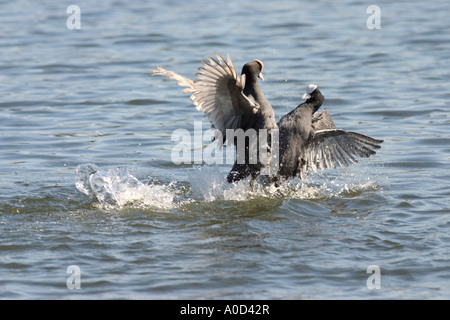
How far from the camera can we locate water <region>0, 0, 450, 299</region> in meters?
4.29

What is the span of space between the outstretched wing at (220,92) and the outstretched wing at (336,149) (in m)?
0.87

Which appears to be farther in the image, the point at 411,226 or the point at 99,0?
the point at 99,0

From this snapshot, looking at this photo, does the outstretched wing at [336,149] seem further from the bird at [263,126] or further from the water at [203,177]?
the water at [203,177]

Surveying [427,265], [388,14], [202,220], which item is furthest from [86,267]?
[388,14]

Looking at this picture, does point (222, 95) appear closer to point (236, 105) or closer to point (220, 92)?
point (220, 92)

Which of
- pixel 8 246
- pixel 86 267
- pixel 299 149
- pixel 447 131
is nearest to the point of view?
pixel 86 267

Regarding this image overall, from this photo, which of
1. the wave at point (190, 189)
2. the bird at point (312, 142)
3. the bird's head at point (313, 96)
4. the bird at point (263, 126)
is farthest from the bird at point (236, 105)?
the bird's head at point (313, 96)

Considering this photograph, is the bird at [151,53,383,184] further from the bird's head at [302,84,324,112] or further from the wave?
the wave

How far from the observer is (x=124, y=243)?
15.5 ft

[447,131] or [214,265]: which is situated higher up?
[447,131]

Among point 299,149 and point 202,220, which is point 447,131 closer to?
point 299,149

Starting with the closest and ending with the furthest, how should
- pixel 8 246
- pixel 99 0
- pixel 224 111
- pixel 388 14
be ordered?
1. pixel 8 246
2. pixel 224 111
3. pixel 388 14
4. pixel 99 0
